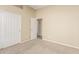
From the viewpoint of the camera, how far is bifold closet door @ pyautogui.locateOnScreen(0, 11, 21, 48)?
2.35 metres

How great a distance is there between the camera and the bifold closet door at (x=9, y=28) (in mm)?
2350

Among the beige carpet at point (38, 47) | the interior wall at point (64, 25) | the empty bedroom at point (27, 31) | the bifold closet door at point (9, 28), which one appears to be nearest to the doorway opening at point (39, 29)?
the empty bedroom at point (27, 31)

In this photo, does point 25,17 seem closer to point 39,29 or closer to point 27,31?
point 27,31

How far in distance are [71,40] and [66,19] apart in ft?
2.45

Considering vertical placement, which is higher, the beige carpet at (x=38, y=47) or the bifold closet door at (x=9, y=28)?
the bifold closet door at (x=9, y=28)

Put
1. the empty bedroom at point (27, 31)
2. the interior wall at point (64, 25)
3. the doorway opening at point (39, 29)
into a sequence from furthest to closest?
1. the interior wall at point (64, 25)
2. the doorway opening at point (39, 29)
3. the empty bedroom at point (27, 31)

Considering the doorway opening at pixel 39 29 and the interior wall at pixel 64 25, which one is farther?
the interior wall at pixel 64 25

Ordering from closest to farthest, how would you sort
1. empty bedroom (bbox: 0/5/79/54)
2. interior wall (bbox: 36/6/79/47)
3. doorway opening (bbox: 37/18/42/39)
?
empty bedroom (bbox: 0/5/79/54) → doorway opening (bbox: 37/18/42/39) → interior wall (bbox: 36/6/79/47)

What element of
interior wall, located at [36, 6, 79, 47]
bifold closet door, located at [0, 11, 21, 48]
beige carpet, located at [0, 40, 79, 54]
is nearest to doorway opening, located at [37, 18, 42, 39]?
beige carpet, located at [0, 40, 79, 54]

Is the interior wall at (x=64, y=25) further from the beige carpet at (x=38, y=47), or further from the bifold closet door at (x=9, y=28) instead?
the bifold closet door at (x=9, y=28)

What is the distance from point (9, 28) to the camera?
2400 mm

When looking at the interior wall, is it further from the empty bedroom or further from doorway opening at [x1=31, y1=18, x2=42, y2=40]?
doorway opening at [x1=31, y1=18, x2=42, y2=40]

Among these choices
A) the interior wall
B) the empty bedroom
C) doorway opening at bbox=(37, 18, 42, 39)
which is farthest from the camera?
the interior wall
